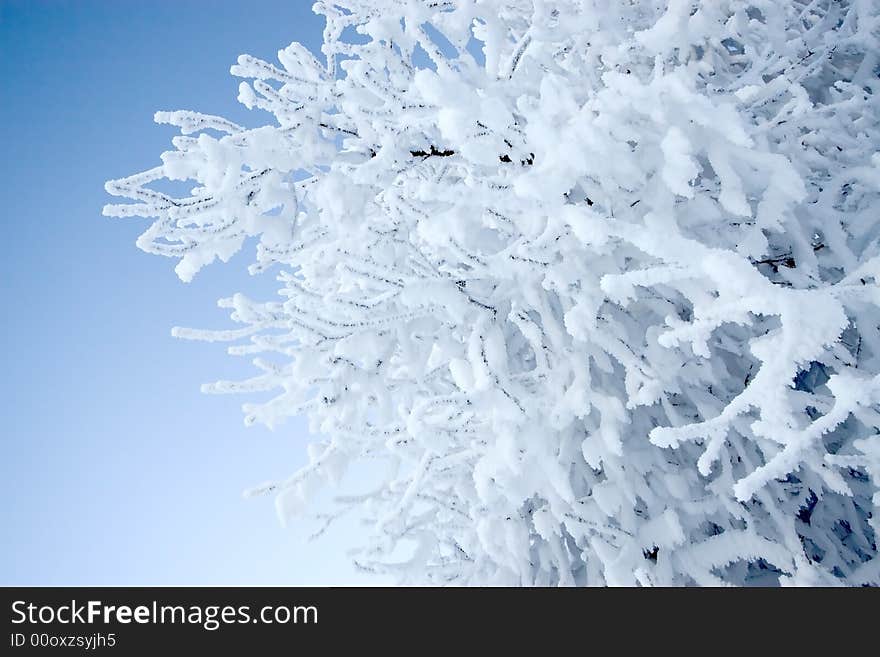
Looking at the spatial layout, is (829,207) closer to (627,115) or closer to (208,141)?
(627,115)

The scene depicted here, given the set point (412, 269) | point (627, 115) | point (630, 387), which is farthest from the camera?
point (412, 269)

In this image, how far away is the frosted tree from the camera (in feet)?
6.73

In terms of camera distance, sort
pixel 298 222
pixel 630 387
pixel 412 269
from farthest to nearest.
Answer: pixel 298 222, pixel 412 269, pixel 630 387

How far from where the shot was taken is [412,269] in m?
2.62

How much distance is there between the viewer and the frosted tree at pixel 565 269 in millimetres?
2053

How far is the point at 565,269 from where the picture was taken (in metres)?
2.42

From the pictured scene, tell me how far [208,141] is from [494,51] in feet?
4.89

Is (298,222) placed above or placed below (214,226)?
above
